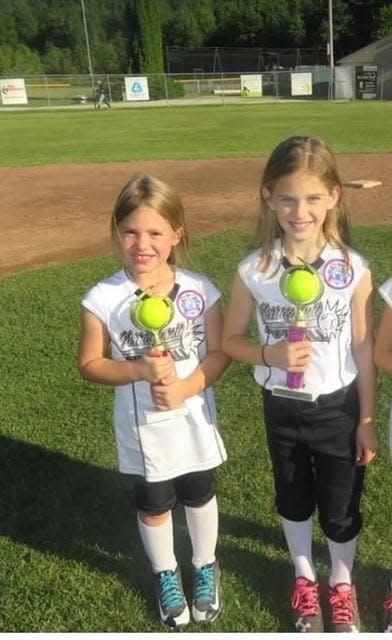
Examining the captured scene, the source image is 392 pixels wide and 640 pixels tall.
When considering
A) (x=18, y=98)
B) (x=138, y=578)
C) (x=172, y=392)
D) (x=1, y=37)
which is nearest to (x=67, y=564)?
(x=138, y=578)

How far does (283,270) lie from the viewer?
7.14 feet

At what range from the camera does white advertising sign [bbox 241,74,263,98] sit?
3995cm

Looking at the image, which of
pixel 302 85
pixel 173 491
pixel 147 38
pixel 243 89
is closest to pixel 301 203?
pixel 173 491

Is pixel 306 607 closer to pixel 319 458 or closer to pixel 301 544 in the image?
pixel 301 544

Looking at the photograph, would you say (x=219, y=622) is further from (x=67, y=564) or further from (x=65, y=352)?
(x=65, y=352)

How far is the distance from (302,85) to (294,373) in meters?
40.0

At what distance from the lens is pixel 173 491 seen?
2438mm

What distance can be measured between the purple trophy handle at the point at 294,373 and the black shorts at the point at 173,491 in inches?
20.4

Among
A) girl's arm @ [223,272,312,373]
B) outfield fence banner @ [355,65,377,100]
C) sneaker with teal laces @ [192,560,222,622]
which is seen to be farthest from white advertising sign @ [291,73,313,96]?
sneaker with teal laces @ [192,560,222,622]

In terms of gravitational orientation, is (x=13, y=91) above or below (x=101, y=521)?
above

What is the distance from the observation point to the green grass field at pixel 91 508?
2.56 metres

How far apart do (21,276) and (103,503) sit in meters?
3.99

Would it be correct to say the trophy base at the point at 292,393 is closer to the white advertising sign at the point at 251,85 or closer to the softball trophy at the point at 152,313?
the softball trophy at the point at 152,313

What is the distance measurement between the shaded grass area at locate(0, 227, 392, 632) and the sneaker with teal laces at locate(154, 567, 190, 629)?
0.18ft
